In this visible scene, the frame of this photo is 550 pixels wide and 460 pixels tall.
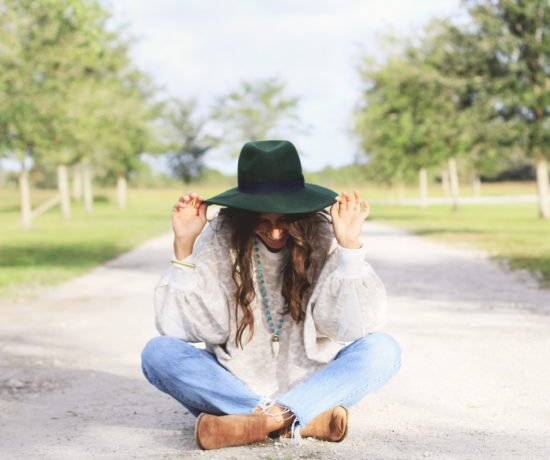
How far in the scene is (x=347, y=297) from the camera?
3816 millimetres

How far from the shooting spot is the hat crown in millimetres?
3928

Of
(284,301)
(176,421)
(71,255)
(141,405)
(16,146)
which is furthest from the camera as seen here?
(16,146)

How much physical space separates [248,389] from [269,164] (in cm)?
108

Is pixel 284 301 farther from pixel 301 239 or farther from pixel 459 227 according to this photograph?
pixel 459 227

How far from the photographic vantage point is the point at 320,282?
3920 millimetres

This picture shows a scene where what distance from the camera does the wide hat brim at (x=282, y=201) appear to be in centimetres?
374

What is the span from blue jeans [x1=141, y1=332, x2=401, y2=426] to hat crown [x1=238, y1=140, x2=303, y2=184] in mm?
874

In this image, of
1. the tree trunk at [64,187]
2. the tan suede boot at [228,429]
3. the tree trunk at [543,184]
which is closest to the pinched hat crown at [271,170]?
the tan suede boot at [228,429]

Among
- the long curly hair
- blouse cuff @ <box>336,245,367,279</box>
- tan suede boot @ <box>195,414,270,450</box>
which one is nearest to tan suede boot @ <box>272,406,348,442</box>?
tan suede boot @ <box>195,414,270,450</box>

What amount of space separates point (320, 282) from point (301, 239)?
8.5 inches

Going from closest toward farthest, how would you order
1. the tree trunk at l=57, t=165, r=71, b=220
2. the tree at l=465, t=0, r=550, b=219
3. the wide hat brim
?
the wide hat brim
the tree at l=465, t=0, r=550, b=219
the tree trunk at l=57, t=165, r=71, b=220

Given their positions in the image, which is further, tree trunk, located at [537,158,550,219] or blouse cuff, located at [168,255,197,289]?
tree trunk, located at [537,158,550,219]

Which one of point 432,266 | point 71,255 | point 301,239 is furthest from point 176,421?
point 71,255

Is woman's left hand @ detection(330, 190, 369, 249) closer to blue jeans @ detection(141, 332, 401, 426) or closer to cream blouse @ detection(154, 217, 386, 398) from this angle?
cream blouse @ detection(154, 217, 386, 398)
